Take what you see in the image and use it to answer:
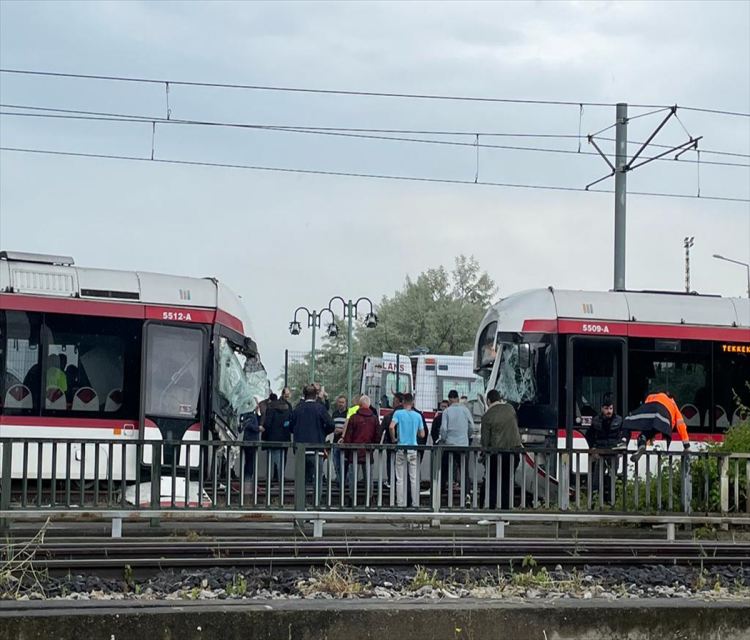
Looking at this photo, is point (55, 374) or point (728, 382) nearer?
point (55, 374)

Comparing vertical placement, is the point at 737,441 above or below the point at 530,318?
below

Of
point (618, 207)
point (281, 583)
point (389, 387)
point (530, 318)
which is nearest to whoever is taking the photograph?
point (281, 583)

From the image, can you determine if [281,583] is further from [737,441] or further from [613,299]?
[613,299]

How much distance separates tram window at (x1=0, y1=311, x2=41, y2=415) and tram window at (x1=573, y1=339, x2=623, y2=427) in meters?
8.59

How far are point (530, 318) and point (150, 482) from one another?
9134 mm

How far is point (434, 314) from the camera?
244 feet

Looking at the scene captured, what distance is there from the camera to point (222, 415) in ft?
62.5

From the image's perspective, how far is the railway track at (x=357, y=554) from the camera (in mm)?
9961

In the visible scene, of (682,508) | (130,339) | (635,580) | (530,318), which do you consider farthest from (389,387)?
(635,580)

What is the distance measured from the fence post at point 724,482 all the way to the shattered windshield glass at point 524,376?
583 centimetres

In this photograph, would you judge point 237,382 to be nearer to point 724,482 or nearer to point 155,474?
point 155,474

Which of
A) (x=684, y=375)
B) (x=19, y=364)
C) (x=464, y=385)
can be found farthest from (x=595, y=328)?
(x=464, y=385)

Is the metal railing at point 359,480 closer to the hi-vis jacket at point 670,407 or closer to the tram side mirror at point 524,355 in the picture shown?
the hi-vis jacket at point 670,407

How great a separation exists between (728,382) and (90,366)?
1051cm
